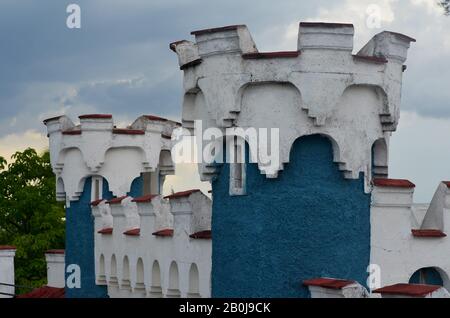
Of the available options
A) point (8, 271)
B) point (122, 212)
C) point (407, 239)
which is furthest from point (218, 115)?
point (8, 271)

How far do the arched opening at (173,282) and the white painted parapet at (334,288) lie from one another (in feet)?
14.3

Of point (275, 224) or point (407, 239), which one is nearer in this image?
point (275, 224)

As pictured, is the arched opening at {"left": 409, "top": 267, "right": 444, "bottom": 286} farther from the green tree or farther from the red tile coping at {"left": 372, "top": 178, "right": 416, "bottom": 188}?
the green tree

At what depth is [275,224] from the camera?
15539mm

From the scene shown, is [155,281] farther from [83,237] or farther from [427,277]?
[83,237]

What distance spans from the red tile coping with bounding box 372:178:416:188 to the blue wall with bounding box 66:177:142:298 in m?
10.5

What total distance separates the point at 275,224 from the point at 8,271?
15181mm

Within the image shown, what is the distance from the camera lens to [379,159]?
55.9 ft

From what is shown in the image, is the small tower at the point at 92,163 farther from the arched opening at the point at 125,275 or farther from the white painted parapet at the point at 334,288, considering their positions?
the white painted parapet at the point at 334,288

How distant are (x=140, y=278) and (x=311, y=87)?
24.9ft

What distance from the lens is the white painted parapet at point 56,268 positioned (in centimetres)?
2886

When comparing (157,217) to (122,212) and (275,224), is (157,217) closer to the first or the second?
(122,212)

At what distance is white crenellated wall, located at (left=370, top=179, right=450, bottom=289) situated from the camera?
53.6 ft
